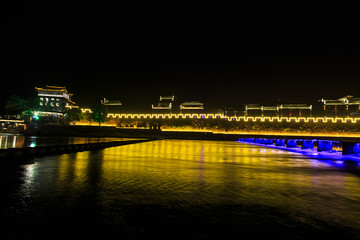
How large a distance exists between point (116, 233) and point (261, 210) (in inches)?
130

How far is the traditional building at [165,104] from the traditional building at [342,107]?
59.8 m

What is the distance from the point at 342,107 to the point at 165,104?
7063cm

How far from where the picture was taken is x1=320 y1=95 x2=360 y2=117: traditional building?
9719 centimetres

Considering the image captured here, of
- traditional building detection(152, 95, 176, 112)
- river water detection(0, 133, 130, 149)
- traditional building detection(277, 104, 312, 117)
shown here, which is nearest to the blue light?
river water detection(0, 133, 130, 149)

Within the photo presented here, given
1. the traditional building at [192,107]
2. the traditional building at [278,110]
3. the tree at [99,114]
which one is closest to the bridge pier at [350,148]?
the traditional building at [278,110]

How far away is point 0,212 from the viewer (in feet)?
17.4

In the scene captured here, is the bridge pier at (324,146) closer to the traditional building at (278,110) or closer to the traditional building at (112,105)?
the traditional building at (278,110)

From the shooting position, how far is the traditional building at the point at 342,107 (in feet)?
319

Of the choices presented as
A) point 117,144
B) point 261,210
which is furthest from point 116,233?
point 117,144

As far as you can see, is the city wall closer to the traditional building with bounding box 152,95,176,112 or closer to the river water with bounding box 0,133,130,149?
the traditional building with bounding box 152,95,176,112

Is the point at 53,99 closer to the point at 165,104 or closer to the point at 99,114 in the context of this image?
the point at 99,114

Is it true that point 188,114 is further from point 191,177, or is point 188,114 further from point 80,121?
point 191,177

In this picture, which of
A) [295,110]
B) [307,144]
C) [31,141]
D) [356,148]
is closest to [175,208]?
[356,148]

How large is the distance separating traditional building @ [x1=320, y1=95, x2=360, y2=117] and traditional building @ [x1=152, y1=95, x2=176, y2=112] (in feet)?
196
